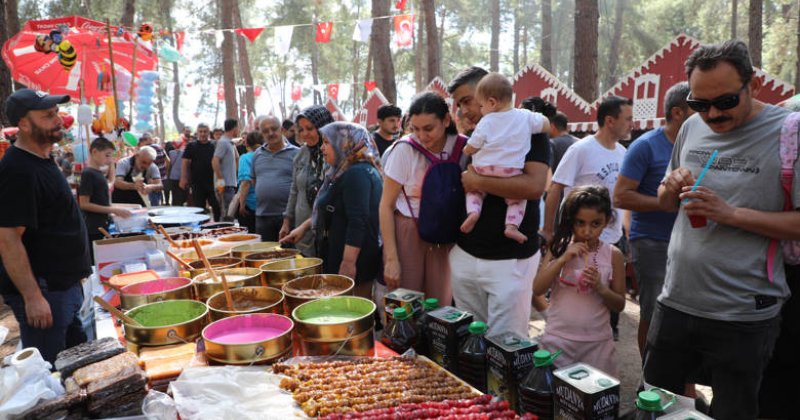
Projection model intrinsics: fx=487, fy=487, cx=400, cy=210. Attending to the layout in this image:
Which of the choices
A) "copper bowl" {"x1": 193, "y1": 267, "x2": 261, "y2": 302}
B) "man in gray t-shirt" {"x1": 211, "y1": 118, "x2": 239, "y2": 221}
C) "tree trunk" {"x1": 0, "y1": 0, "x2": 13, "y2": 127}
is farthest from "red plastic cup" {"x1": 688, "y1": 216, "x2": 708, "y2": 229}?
"tree trunk" {"x1": 0, "y1": 0, "x2": 13, "y2": 127}

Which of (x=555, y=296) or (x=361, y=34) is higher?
(x=361, y=34)

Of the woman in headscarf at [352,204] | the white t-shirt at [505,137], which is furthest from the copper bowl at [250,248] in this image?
the white t-shirt at [505,137]

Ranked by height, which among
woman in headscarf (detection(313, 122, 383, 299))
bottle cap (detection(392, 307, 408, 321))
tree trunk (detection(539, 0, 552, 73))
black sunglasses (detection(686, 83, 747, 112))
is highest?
tree trunk (detection(539, 0, 552, 73))

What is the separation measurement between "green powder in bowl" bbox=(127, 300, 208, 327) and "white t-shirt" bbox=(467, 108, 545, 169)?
141cm

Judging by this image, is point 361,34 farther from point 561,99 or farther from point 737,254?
point 737,254

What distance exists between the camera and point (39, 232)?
2553 mm

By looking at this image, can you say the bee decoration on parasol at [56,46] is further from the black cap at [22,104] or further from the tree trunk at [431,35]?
the tree trunk at [431,35]

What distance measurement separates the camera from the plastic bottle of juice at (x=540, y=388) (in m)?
1.37

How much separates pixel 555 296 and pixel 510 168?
2.15 feet

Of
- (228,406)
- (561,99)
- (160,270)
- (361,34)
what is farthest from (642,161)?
(361,34)

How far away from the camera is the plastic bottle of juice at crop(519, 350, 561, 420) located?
4.50 ft

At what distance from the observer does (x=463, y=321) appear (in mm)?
1718

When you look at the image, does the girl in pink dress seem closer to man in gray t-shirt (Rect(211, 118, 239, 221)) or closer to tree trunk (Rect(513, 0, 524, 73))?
man in gray t-shirt (Rect(211, 118, 239, 221))

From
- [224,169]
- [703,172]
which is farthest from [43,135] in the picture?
[224,169]
